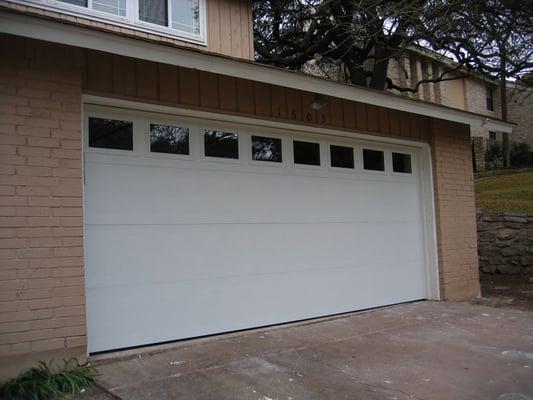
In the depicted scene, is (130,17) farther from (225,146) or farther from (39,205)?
(39,205)

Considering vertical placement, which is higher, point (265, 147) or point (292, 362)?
point (265, 147)

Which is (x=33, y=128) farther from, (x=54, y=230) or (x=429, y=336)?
(x=429, y=336)

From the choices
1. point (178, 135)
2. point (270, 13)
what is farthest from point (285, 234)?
point (270, 13)

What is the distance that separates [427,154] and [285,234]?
328 centimetres

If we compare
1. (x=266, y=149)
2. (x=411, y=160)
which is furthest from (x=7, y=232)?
(x=411, y=160)

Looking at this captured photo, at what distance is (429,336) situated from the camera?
6168 mm

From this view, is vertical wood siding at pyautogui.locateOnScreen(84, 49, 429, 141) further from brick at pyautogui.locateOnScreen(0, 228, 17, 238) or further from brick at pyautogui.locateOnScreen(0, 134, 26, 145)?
brick at pyautogui.locateOnScreen(0, 228, 17, 238)

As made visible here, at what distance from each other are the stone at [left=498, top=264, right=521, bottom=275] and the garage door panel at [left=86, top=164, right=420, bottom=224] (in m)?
4.34

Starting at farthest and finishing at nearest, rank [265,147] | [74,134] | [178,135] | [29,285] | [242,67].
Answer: [265,147] → [178,135] → [242,67] → [74,134] → [29,285]

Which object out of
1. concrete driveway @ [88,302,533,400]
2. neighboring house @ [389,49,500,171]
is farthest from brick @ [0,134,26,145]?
neighboring house @ [389,49,500,171]

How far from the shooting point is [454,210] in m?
8.84

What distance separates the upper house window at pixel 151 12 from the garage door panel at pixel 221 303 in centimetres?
346

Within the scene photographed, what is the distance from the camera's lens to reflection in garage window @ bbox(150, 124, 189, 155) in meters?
5.82

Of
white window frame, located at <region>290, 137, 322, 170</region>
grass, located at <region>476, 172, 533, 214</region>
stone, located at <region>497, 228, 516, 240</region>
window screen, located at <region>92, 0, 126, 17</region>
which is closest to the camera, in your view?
window screen, located at <region>92, 0, 126, 17</region>
